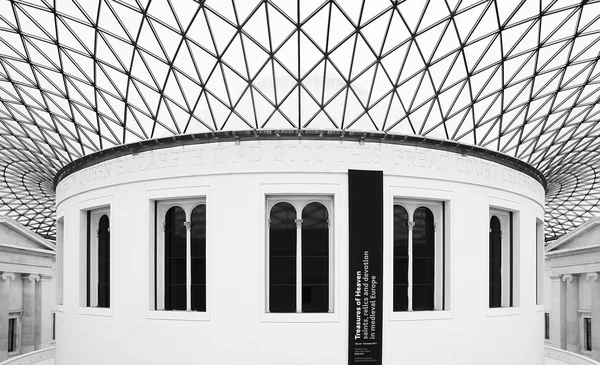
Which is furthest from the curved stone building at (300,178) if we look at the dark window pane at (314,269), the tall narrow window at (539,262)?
the tall narrow window at (539,262)

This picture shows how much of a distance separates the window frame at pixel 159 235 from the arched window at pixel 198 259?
845mm

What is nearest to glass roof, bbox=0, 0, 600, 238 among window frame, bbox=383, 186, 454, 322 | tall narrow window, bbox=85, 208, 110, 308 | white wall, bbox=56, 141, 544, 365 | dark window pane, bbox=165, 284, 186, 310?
white wall, bbox=56, 141, 544, 365

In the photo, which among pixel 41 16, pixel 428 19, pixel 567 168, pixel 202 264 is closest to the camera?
pixel 202 264

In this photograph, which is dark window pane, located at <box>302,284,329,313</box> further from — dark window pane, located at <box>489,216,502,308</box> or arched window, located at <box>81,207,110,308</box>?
arched window, located at <box>81,207,110,308</box>

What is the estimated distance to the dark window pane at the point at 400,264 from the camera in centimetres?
2384

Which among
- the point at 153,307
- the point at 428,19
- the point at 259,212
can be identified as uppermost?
the point at 428,19

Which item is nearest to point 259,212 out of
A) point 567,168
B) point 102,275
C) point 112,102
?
point 102,275

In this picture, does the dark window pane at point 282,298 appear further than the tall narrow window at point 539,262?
No

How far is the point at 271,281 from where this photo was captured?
2291 centimetres

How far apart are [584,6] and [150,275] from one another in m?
25.5

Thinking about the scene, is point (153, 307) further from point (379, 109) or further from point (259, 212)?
point (379, 109)

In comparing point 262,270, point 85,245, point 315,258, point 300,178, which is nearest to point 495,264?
point 315,258

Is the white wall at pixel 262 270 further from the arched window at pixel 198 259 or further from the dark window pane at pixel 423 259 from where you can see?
the arched window at pixel 198 259

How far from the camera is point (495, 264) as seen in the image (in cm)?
2748
